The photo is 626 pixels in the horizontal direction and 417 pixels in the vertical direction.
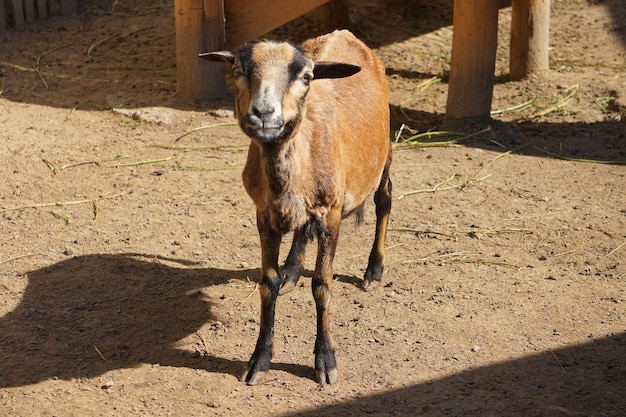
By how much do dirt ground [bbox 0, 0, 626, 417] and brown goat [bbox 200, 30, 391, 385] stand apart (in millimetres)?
409

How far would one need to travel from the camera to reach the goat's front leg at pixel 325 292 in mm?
4793

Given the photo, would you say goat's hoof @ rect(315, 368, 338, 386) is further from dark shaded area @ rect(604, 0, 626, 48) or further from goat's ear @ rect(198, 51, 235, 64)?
dark shaded area @ rect(604, 0, 626, 48)

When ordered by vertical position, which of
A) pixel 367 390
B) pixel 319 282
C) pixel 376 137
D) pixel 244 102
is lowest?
pixel 367 390

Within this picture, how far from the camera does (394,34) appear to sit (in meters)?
10.8

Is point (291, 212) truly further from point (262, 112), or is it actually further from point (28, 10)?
point (28, 10)

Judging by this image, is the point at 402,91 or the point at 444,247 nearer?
the point at 444,247

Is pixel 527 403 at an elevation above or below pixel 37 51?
below

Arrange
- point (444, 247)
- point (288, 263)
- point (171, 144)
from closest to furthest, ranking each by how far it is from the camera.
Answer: point (288, 263) → point (444, 247) → point (171, 144)

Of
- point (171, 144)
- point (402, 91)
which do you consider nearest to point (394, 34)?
point (402, 91)

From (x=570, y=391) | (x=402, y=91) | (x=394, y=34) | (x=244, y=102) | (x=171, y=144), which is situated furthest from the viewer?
(x=394, y=34)

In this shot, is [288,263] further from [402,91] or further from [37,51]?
[37,51]

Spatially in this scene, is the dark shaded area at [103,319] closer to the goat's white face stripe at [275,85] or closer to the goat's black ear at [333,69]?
the goat's white face stripe at [275,85]

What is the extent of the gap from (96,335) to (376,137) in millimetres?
2070

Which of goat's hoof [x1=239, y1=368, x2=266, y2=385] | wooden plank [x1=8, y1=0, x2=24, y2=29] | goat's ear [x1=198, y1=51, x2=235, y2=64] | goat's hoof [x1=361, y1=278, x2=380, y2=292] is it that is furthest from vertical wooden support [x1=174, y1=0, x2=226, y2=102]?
goat's hoof [x1=239, y1=368, x2=266, y2=385]
